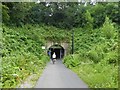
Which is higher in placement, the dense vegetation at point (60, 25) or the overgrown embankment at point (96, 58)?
the dense vegetation at point (60, 25)

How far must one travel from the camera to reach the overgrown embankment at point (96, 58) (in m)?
11.0

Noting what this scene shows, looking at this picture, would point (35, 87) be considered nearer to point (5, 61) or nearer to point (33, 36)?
point (5, 61)

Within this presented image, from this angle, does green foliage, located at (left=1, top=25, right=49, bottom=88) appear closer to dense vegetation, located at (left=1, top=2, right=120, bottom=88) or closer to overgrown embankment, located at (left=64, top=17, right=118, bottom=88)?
dense vegetation, located at (left=1, top=2, right=120, bottom=88)

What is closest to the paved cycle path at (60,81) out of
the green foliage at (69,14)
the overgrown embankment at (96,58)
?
the overgrown embankment at (96,58)

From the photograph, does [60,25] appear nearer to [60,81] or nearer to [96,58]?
[96,58]

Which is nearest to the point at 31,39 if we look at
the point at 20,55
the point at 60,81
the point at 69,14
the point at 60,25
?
the point at 60,25

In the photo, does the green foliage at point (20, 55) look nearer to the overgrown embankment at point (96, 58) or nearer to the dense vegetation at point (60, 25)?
the dense vegetation at point (60, 25)

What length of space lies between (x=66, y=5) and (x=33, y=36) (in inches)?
466

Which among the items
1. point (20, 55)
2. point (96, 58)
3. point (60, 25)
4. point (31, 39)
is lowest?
point (96, 58)

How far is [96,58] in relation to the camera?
19203 mm

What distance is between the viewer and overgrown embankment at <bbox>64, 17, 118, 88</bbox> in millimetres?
11006

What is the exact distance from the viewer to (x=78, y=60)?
22531 mm

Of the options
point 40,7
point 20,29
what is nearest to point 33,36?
point 20,29

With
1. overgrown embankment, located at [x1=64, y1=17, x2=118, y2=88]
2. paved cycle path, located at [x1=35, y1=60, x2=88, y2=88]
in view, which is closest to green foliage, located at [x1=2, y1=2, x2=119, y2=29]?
overgrown embankment, located at [x1=64, y1=17, x2=118, y2=88]
